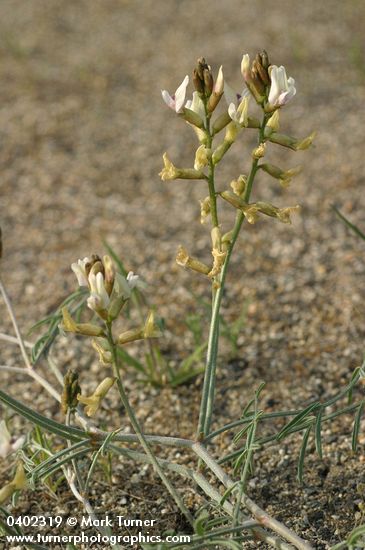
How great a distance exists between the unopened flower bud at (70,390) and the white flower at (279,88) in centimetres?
72

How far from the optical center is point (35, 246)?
3.63 meters

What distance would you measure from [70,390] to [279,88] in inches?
30.7

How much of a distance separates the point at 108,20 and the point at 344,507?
157 inches

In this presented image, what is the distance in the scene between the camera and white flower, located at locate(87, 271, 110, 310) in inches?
64.1

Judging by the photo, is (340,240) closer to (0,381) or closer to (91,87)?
(0,381)

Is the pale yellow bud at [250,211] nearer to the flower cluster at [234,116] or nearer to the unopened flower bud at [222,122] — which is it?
the flower cluster at [234,116]

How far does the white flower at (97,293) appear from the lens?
5.34 feet

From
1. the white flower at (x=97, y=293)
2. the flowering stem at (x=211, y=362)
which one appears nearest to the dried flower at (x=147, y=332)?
the white flower at (x=97, y=293)

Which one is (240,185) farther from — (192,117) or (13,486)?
(13,486)

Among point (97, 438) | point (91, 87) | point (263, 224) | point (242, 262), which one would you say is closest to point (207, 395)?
point (97, 438)

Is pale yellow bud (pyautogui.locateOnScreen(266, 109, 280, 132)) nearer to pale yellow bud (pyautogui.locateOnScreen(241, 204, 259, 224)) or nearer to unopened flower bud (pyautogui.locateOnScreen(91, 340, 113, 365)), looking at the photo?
pale yellow bud (pyautogui.locateOnScreen(241, 204, 259, 224))

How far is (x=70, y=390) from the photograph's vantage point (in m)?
1.81

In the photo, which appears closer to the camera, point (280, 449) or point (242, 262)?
point (280, 449)

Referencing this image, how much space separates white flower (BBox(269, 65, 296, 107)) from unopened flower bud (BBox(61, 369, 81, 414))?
2.36 feet
